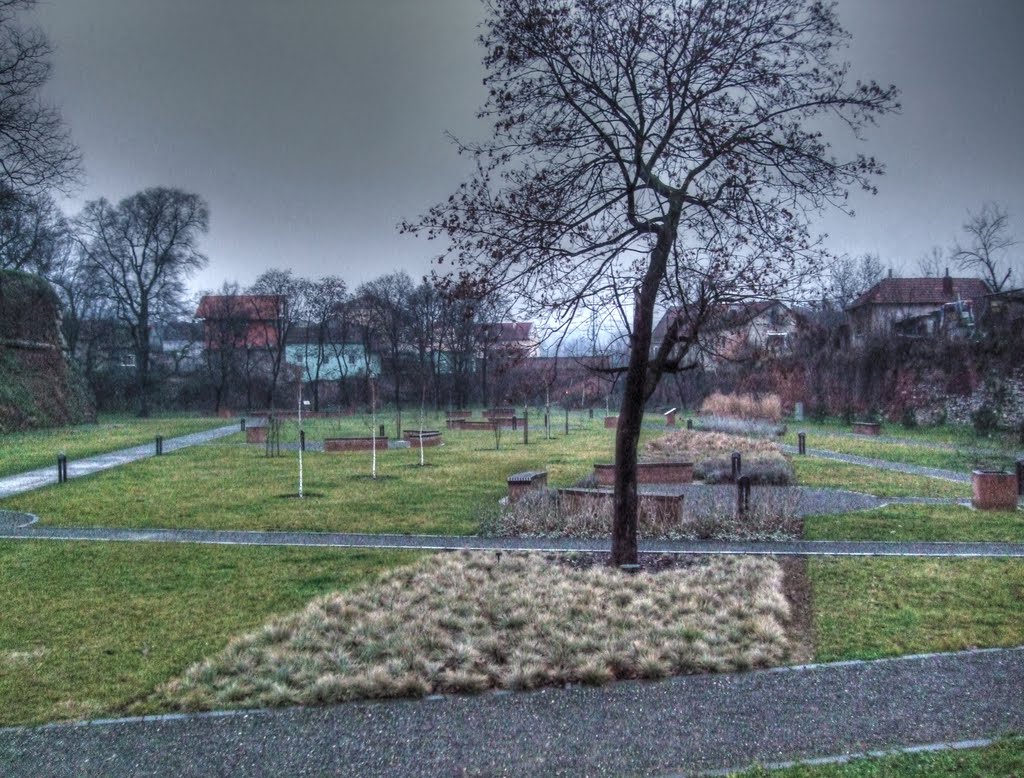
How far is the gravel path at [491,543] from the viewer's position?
9.02 metres

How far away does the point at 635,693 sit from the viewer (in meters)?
4.74

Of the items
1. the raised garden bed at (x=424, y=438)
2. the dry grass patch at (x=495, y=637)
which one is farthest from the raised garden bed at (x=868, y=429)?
the dry grass patch at (x=495, y=637)

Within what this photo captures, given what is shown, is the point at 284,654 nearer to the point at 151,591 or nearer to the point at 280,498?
the point at 151,591

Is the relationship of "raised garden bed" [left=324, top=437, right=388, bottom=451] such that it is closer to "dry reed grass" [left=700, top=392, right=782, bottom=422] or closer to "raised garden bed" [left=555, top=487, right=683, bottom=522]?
"raised garden bed" [left=555, top=487, right=683, bottom=522]

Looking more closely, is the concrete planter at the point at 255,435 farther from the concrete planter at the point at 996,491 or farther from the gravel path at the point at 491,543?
the concrete planter at the point at 996,491

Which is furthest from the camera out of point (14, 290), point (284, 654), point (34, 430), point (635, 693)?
point (14, 290)

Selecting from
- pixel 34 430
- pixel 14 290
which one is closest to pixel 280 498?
pixel 34 430

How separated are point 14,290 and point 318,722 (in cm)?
3728

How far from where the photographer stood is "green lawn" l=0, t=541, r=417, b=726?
4914 mm

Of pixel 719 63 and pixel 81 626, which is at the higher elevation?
pixel 719 63

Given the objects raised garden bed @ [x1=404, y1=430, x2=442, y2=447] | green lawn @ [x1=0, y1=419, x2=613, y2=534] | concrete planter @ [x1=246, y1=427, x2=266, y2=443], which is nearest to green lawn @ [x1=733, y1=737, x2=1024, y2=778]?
green lawn @ [x1=0, y1=419, x2=613, y2=534]

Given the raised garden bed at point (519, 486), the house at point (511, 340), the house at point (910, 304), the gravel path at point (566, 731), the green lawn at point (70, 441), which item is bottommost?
the gravel path at point (566, 731)

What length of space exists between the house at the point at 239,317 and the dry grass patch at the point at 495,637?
49640mm

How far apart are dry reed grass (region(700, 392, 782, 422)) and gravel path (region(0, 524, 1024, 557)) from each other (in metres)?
23.2
